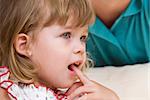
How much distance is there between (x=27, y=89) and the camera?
97 centimetres

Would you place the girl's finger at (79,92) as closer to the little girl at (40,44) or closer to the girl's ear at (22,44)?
the little girl at (40,44)

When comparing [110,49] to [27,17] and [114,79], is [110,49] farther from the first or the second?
[27,17]

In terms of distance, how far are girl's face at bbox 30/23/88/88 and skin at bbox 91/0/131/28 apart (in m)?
0.41

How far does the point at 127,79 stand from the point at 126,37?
0.60 feet

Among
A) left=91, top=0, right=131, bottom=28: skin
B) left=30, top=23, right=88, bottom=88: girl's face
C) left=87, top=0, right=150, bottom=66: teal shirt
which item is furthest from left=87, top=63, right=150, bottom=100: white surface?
left=30, top=23, right=88, bottom=88: girl's face

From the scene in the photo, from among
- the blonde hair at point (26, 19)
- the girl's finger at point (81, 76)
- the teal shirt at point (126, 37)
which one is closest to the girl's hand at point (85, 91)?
the girl's finger at point (81, 76)

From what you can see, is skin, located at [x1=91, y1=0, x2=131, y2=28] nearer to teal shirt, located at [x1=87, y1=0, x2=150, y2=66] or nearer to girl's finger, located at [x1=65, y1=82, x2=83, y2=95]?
teal shirt, located at [x1=87, y1=0, x2=150, y2=66]

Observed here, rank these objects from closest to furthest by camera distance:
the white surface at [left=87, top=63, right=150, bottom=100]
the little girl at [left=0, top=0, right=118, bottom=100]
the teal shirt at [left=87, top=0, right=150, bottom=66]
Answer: the little girl at [left=0, top=0, right=118, bottom=100] < the white surface at [left=87, top=63, right=150, bottom=100] < the teal shirt at [left=87, top=0, right=150, bottom=66]

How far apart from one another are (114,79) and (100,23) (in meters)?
0.20

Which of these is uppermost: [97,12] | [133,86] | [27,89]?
[97,12]

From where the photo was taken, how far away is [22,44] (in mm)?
988

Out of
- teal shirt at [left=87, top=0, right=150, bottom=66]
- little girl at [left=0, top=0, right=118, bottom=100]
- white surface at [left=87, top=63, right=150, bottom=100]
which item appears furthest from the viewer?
teal shirt at [left=87, top=0, right=150, bottom=66]

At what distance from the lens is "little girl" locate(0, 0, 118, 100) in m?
0.97

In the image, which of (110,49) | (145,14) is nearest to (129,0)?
(145,14)
